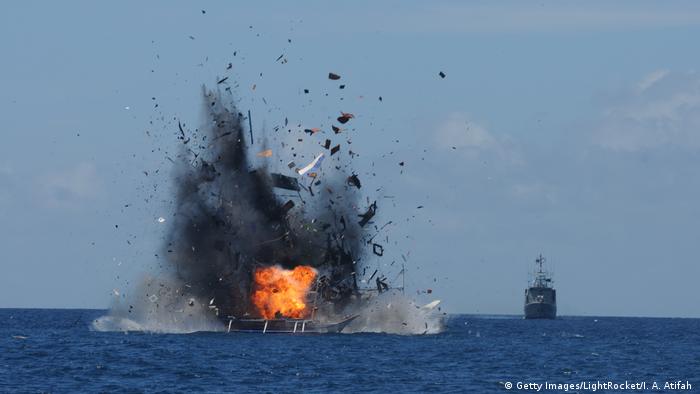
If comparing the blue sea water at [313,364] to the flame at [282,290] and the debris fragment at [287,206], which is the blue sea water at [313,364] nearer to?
the flame at [282,290]

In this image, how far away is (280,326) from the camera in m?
137

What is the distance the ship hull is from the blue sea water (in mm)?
837

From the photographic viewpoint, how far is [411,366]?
332 feet

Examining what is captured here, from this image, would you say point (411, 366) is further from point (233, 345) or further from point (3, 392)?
point (3, 392)

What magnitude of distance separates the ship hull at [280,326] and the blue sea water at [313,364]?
0.84 meters

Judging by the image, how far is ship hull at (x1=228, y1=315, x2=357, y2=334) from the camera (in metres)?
137

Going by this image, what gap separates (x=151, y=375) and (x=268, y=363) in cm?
1217

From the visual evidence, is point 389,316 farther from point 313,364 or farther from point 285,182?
point 313,364

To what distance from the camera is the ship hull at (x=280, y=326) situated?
13712 cm

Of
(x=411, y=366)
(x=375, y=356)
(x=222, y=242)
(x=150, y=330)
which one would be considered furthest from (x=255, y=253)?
(x=411, y=366)

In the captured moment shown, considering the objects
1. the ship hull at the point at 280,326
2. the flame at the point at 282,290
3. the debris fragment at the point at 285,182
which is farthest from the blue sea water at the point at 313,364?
the debris fragment at the point at 285,182

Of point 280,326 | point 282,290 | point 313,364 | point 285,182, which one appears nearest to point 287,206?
point 285,182

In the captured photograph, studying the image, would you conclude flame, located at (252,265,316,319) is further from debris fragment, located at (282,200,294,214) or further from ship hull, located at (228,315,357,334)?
debris fragment, located at (282,200,294,214)

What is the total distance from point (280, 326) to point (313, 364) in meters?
36.3
